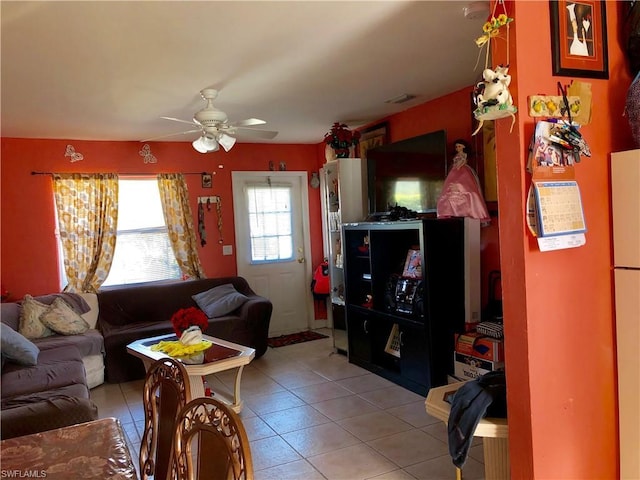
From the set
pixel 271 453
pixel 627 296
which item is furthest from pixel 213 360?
pixel 627 296

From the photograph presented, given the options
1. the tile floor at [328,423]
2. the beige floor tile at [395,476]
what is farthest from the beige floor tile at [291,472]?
the beige floor tile at [395,476]

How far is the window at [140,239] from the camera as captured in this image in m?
5.50

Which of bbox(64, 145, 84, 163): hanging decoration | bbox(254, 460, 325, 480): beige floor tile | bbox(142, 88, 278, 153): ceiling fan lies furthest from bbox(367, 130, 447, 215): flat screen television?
bbox(64, 145, 84, 163): hanging decoration

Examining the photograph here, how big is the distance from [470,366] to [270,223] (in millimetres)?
3403

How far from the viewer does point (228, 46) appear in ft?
9.14

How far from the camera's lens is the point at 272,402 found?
3926 mm

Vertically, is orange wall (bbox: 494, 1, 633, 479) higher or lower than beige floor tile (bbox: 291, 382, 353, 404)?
higher

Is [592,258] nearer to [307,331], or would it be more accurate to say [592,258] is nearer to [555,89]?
[555,89]

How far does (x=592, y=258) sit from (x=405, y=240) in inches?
100

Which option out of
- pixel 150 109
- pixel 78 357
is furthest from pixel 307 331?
pixel 150 109

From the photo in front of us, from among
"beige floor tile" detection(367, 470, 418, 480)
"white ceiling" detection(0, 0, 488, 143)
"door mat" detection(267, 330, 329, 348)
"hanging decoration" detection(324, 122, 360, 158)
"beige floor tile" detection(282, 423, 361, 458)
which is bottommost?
"beige floor tile" detection(367, 470, 418, 480)

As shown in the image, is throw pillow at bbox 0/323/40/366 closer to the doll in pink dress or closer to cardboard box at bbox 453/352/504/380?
cardboard box at bbox 453/352/504/380

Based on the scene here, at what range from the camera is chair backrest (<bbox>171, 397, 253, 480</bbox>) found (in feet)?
3.63

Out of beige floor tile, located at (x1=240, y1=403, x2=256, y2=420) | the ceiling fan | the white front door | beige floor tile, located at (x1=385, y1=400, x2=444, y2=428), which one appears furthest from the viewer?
the white front door
